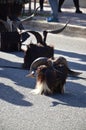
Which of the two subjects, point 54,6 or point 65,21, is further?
point 65,21

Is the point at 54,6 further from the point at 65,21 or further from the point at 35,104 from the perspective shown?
the point at 35,104

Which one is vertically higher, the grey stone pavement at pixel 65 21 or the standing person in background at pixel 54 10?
the standing person in background at pixel 54 10

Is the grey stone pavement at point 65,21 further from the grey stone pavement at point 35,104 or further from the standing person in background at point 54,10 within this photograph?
the grey stone pavement at point 35,104

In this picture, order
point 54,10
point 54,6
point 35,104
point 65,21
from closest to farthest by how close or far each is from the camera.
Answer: point 35,104 → point 54,6 → point 54,10 → point 65,21

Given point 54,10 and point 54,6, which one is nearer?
point 54,6

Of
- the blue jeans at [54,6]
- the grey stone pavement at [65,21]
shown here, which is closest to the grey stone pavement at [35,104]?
the grey stone pavement at [65,21]

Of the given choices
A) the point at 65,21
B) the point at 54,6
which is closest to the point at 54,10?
the point at 54,6

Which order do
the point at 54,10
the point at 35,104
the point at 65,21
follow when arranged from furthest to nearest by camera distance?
the point at 65,21 → the point at 54,10 → the point at 35,104

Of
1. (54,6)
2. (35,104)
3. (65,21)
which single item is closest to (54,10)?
(54,6)

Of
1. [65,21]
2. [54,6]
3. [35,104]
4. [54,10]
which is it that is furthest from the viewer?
[65,21]

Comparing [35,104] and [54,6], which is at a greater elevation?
[35,104]

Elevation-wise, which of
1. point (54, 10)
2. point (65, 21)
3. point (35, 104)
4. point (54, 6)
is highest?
point (35, 104)

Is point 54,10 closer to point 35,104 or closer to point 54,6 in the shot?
point 54,6

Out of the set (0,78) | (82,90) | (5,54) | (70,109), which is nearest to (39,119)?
(70,109)
